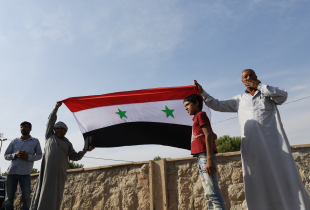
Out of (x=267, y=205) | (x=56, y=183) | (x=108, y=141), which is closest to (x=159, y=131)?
(x=108, y=141)

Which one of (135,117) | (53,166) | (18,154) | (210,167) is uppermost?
(135,117)

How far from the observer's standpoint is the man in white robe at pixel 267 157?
2.83 m

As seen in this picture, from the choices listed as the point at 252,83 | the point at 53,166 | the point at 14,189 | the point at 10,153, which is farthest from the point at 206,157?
the point at 10,153

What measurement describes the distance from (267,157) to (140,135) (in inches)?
90.5

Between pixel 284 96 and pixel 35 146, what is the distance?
14.1 ft

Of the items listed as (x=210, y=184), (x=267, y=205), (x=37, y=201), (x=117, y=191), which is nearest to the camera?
(x=210, y=184)

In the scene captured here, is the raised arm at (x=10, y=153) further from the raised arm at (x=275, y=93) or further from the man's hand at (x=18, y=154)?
the raised arm at (x=275, y=93)

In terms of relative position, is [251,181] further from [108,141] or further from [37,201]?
[37,201]

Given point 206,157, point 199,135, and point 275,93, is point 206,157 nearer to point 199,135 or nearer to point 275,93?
point 199,135

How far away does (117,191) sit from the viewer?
5230mm

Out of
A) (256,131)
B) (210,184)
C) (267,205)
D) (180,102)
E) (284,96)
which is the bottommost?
(267,205)

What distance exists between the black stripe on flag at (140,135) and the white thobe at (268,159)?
143 centimetres

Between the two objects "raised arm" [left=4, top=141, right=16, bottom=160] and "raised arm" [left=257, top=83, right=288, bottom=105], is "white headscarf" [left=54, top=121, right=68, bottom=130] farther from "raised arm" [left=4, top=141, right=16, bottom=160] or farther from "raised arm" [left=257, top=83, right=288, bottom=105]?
"raised arm" [left=257, top=83, right=288, bottom=105]

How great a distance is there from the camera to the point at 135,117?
4.79 metres
